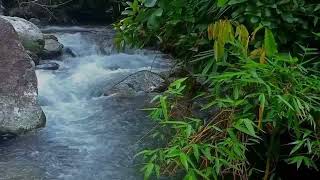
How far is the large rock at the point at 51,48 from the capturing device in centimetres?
809

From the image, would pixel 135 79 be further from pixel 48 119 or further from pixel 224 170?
pixel 224 170

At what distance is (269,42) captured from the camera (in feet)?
7.20

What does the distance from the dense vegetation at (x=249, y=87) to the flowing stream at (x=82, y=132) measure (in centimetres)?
82

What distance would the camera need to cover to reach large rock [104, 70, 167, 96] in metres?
5.99

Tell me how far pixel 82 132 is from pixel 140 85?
58.5 inches

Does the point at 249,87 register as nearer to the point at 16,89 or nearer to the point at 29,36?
the point at 16,89

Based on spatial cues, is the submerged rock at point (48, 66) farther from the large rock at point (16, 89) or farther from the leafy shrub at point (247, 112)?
the leafy shrub at point (247, 112)

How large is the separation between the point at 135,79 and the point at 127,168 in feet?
8.27

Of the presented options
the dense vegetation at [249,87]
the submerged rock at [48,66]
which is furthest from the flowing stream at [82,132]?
the dense vegetation at [249,87]

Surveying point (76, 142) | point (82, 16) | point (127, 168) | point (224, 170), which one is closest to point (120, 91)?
point (76, 142)

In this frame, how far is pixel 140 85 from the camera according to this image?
612cm

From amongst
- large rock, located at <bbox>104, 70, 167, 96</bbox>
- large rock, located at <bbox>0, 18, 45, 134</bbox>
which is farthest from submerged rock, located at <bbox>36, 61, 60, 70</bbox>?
large rock, located at <bbox>0, 18, 45, 134</bbox>

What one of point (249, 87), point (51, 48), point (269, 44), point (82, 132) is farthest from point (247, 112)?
point (51, 48)

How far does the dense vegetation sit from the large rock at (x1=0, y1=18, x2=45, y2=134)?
2.44 m
